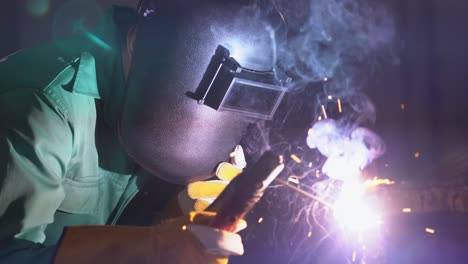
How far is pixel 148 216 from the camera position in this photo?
5.76ft

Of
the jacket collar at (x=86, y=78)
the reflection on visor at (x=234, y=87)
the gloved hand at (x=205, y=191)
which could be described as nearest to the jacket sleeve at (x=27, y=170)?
the jacket collar at (x=86, y=78)

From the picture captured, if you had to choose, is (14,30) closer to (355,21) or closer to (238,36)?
(238,36)

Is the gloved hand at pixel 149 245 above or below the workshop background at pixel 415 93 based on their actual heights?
below

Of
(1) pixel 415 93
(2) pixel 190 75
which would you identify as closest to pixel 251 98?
(2) pixel 190 75

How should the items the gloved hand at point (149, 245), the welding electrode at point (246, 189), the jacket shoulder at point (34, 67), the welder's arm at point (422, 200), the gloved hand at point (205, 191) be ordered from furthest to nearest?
1. the welder's arm at point (422, 200)
2. the gloved hand at point (205, 191)
3. the jacket shoulder at point (34, 67)
4. the gloved hand at point (149, 245)
5. the welding electrode at point (246, 189)

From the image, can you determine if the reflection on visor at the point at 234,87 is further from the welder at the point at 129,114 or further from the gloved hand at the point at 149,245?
the gloved hand at the point at 149,245

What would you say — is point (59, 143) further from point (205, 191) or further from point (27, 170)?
point (205, 191)

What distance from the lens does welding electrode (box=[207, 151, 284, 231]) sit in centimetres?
77

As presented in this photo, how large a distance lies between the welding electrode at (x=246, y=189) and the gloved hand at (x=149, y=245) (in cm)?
4

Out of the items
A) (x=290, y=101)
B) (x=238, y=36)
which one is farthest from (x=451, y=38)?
(x=238, y=36)

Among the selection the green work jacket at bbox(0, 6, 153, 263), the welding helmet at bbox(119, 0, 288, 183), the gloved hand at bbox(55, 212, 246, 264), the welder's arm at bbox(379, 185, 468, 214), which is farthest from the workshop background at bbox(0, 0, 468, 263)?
the gloved hand at bbox(55, 212, 246, 264)

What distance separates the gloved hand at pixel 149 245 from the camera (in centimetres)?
87

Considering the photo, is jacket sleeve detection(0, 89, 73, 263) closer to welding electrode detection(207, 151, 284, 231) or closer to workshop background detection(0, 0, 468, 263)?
welding electrode detection(207, 151, 284, 231)

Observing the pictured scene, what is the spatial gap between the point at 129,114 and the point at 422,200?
1.58m
